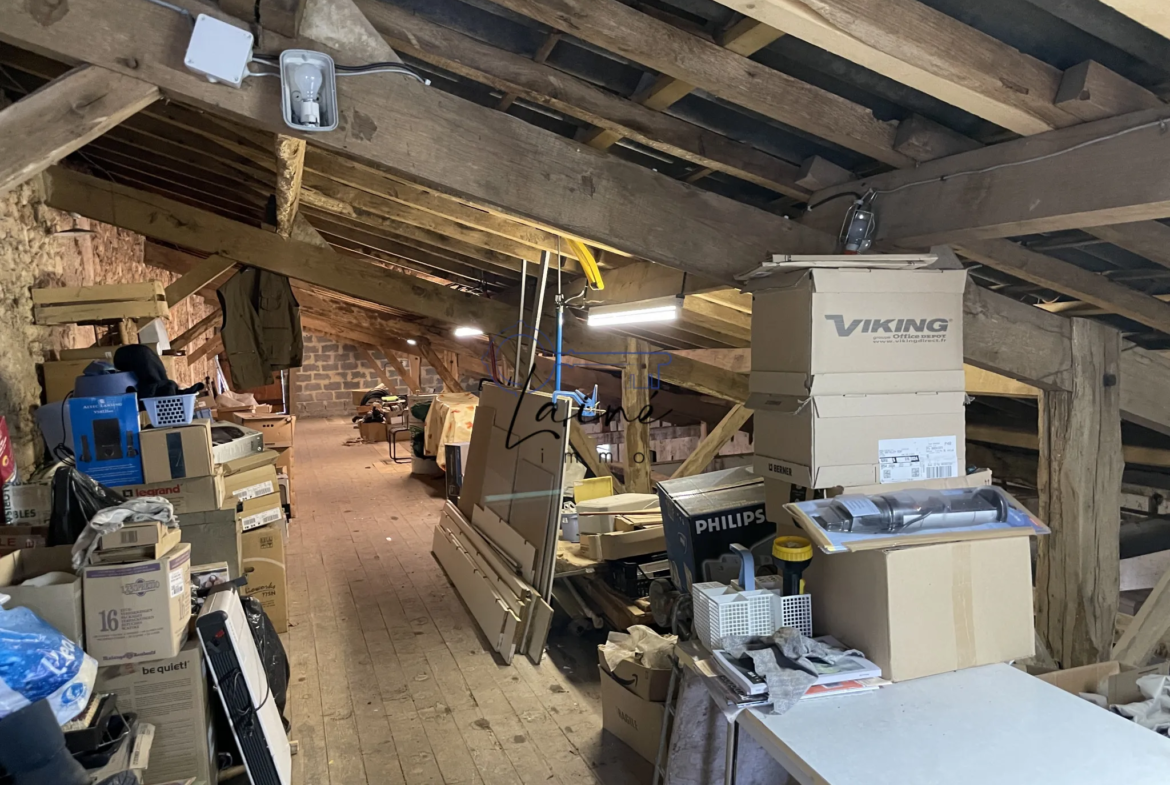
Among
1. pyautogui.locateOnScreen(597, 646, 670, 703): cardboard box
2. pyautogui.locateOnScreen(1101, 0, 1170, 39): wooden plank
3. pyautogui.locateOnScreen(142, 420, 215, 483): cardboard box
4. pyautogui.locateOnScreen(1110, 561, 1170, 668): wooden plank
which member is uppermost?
pyautogui.locateOnScreen(1101, 0, 1170, 39): wooden plank

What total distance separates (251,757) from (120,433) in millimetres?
1474

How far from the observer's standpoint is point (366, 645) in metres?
3.74

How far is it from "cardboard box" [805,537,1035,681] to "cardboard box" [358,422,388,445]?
9350 millimetres

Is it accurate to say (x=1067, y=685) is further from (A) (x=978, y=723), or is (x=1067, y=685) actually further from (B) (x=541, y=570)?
(B) (x=541, y=570)

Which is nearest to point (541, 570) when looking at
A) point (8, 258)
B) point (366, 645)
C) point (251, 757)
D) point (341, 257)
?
point (366, 645)

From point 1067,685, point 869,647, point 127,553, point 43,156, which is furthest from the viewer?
point 127,553

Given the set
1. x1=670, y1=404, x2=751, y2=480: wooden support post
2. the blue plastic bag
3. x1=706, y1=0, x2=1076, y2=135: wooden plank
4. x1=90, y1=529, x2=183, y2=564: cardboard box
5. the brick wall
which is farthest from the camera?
the brick wall

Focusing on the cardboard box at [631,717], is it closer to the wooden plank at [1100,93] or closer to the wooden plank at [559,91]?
the wooden plank at [559,91]

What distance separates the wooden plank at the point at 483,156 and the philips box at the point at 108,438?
161cm

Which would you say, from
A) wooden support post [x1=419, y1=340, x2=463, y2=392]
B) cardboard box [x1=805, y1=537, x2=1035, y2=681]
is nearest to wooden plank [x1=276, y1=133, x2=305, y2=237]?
cardboard box [x1=805, y1=537, x2=1035, y2=681]

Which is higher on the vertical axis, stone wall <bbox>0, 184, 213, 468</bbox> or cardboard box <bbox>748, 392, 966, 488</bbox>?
stone wall <bbox>0, 184, 213, 468</bbox>

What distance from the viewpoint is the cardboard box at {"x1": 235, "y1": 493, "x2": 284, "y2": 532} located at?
12.3 ft

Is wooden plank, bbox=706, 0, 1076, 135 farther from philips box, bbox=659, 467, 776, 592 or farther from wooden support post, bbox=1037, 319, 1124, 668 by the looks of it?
philips box, bbox=659, 467, 776, 592

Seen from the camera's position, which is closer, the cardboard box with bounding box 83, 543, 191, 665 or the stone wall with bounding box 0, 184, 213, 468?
the cardboard box with bounding box 83, 543, 191, 665
